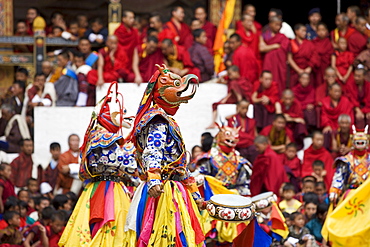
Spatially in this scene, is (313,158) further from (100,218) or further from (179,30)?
(100,218)

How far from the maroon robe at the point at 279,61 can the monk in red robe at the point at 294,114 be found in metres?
0.52

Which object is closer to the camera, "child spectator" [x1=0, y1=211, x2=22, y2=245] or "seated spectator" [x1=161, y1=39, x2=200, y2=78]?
"child spectator" [x1=0, y1=211, x2=22, y2=245]

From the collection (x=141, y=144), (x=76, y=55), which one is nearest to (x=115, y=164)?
(x=141, y=144)

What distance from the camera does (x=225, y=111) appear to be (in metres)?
14.1

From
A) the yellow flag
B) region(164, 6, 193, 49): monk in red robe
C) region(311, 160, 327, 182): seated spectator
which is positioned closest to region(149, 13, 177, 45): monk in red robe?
region(164, 6, 193, 49): monk in red robe

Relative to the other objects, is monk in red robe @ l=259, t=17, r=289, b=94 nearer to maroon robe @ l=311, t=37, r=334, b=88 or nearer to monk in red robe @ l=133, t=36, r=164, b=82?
Answer: maroon robe @ l=311, t=37, r=334, b=88

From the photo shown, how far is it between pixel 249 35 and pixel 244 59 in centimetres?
78

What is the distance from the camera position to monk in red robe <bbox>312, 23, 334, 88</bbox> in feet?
50.0

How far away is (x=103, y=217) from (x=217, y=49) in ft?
21.9

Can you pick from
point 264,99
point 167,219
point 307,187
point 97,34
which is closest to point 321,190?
point 307,187

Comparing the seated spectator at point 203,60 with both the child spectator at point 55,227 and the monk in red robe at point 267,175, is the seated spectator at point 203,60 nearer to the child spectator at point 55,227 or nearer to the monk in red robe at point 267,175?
the monk in red robe at point 267,175

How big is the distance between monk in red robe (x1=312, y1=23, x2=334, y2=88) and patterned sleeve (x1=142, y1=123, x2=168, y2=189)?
23.1 feet

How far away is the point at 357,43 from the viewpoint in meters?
15.3

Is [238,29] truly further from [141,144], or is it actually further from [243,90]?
[141,144]
